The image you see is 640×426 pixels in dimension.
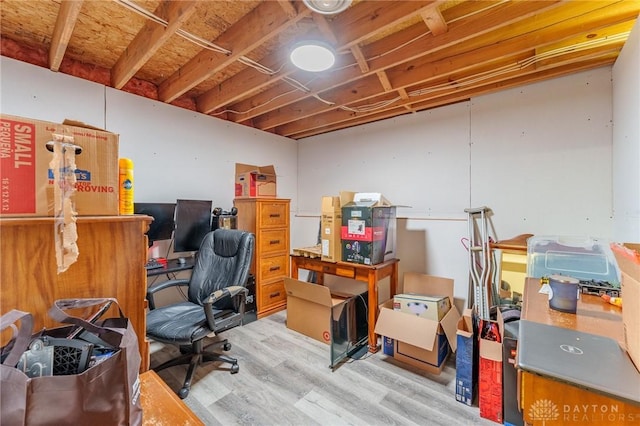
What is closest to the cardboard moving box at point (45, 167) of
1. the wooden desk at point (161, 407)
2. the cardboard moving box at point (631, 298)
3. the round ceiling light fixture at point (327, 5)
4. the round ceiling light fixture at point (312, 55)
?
the wooden desk at point (161, 407)

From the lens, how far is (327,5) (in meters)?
1.43

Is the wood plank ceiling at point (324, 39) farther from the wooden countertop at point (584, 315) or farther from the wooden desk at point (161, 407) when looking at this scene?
the wooden desk at point (161, 407)

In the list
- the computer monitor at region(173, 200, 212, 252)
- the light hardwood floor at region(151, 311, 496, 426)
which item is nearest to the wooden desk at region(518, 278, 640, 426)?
the light hardwood floor at region(151, 311, 496, 426)

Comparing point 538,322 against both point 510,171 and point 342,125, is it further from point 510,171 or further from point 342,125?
point 342,125

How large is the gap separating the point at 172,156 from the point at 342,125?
2168 millimetres

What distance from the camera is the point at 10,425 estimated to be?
570 millimetres

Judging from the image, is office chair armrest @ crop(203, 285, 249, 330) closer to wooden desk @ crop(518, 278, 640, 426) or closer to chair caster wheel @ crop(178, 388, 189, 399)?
chair caster wheel @ crop(178, 388, 189, 399)

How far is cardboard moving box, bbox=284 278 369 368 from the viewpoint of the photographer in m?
2.43

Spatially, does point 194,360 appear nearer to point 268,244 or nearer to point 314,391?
point 314,391

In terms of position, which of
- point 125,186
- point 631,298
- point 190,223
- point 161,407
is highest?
point 125,186

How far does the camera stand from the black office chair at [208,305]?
1.86 metres

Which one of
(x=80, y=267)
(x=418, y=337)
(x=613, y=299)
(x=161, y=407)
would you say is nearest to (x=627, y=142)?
(x=613, y=299)

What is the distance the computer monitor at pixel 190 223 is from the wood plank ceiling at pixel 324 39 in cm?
113

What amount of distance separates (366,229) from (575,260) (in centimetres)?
146
